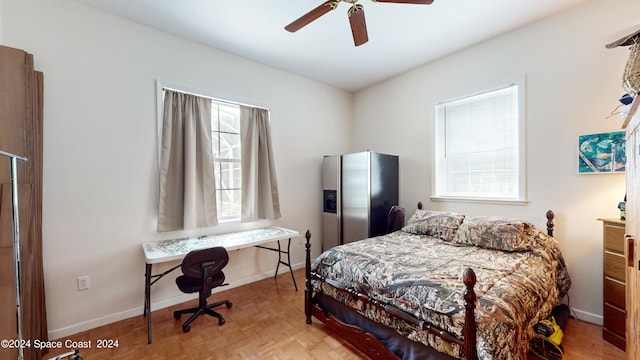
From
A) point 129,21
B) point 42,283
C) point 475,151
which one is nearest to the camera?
point 42,283

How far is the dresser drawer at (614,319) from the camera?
2004mm

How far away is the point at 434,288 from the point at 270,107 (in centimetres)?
305

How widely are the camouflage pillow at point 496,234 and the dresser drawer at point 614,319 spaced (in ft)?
2.25

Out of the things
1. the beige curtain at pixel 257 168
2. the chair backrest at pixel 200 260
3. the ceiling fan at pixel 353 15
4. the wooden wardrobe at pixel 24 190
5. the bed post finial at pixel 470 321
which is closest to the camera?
the bed post finial at pixel 470 321

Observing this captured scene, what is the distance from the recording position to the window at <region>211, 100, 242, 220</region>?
3244 mm

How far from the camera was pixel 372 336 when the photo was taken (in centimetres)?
183

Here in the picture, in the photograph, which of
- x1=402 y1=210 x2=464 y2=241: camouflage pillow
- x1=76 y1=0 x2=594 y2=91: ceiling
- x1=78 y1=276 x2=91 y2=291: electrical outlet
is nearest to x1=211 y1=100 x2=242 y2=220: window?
x1=76 y1=0 x2=594 y2=91: ceiling

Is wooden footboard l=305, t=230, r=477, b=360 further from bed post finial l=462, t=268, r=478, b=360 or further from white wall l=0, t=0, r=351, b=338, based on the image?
white wall l=0, t=0, r=351, b=338

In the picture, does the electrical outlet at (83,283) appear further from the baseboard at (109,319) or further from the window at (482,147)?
the window at (482,147)

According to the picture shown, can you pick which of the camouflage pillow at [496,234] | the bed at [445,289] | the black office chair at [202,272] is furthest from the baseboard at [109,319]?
the camouflage pillow at [496,234]

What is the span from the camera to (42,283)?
2.08 meters

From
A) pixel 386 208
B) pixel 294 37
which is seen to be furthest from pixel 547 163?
pixel 294 37

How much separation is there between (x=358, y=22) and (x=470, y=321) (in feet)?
6.99

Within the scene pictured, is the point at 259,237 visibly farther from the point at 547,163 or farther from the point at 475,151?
the point at 547,163
